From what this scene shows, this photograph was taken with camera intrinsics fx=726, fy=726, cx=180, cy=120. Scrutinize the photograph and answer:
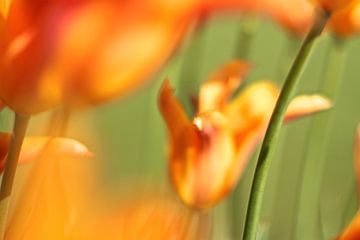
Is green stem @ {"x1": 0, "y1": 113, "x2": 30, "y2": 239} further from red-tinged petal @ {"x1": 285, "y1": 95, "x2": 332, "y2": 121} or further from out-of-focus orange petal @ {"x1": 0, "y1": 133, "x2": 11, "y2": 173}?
red-tinged petal @ {"x1": 285, "y1": 95, "x2": 332, "y2": 121}

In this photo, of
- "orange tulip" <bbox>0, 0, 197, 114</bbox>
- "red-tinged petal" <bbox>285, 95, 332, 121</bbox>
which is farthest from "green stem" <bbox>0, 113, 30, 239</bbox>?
"red-tinged petal" <bbox>285, 95, 332, 121</bbox>

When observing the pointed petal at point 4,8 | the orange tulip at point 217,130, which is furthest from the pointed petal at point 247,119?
the pointed petal at point 4,8

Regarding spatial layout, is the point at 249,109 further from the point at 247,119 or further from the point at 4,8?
the point at 4,8

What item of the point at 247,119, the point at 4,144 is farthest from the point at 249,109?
the point at 4,144

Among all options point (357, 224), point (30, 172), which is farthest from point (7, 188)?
point (357, 224)

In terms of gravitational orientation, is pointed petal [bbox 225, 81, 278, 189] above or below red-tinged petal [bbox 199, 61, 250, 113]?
below

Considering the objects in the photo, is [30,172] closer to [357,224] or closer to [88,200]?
[88,200]
